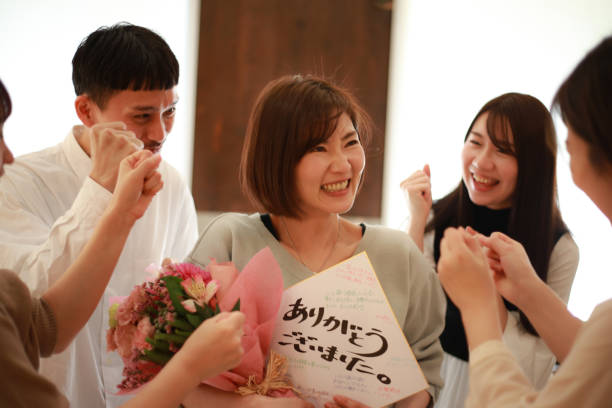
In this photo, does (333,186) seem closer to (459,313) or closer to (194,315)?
(194,315)

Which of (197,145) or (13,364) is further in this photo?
(197,145)

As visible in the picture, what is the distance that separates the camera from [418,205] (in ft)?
5.66

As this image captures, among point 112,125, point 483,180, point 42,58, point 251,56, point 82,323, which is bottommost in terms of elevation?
point 82,323

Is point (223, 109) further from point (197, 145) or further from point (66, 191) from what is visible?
point (66, 191)

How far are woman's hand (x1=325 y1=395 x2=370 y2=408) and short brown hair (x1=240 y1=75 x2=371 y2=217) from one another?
1.55 feet

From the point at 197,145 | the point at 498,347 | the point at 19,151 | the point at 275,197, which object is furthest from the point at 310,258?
the point at 197,145

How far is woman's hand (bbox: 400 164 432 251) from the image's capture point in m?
1.72

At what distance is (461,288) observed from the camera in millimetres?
877

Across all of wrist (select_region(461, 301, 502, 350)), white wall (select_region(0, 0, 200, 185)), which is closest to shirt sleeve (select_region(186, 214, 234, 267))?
wrist (select_region(461, 301, 502, 350))

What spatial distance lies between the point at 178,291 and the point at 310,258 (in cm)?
42

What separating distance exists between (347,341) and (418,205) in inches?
32.7

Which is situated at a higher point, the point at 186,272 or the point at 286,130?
the point at 286,130

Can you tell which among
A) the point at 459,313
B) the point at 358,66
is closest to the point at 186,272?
the point at 459,313

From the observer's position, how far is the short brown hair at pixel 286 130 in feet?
3.89
